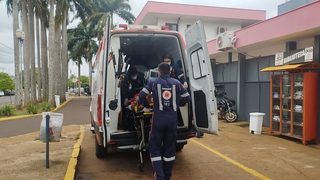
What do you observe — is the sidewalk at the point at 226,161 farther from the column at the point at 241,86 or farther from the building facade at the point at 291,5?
the building facade at the point at 291,5

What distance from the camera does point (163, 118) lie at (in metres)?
3.82

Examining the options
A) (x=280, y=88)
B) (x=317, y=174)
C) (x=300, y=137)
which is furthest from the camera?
(x=280, y=88)

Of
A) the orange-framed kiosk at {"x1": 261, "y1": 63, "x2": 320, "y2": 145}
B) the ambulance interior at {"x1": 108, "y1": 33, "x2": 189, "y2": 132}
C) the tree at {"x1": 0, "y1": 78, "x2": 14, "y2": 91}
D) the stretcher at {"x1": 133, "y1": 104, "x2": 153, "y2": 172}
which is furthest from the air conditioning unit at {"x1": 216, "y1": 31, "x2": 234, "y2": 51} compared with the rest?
the tree at {"x1": 0, "y1": 78, "x2": 14, "y2": 91}

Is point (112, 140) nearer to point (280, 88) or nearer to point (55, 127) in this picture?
point (55, 127)

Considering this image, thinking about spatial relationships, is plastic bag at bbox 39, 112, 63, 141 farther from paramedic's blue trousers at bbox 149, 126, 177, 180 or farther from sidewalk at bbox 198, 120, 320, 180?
sidewalk at bbox 198, 120, 320, 180

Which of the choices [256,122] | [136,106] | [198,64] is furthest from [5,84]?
[198,64]

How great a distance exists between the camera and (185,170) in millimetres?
4758

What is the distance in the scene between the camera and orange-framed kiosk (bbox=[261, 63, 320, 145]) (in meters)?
6.95

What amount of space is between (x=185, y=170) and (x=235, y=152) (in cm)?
191

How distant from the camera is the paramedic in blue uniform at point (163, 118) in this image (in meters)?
3.84

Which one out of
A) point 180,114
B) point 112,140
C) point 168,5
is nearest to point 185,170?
point 180,114

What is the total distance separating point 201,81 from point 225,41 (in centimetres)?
654

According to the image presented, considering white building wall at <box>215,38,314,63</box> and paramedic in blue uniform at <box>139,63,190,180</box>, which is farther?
white building wall at <box>215,38,314,63</box>

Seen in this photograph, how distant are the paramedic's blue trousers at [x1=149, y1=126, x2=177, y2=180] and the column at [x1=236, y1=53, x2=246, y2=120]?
25.7ft
